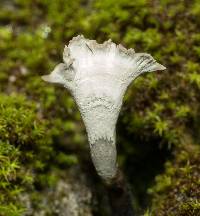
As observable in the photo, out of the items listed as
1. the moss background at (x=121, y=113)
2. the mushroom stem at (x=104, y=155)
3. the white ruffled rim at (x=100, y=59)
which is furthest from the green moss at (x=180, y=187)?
the white ruffled rim at (x=100, y=59)

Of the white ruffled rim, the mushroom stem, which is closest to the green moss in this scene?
the mushroom stem

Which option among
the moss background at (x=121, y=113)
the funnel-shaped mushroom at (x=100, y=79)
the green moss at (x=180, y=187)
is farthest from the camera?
the moss background at (x=121, y=113)

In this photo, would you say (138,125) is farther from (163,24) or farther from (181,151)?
(163,24)

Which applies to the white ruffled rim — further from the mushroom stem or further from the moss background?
the moss background

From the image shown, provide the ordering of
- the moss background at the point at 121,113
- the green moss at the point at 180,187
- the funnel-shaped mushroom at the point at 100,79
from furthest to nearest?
1. the moss background at the point at 121,113
2. the green moss at the point at 180,187
3. the funnel-shaped mushroom at the point at 100,79

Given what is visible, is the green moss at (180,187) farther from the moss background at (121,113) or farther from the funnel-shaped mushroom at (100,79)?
the funnel-shaped mushroom at (100,79)

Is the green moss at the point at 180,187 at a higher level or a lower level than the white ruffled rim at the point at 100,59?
lower

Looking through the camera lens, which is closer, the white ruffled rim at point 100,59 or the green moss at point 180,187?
the white ruffled rim at point 100,59
